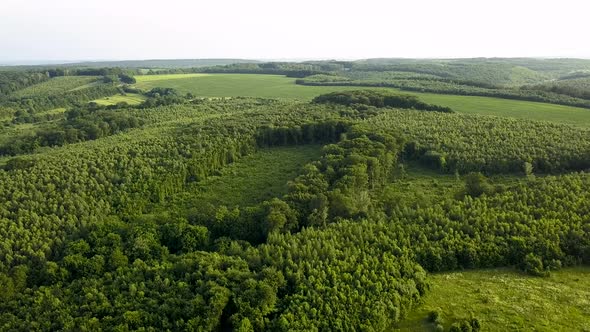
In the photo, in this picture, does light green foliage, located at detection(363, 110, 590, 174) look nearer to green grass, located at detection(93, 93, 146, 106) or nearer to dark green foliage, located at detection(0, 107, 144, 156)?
dark green foliage, located at detection(0, 107, 144, 156)

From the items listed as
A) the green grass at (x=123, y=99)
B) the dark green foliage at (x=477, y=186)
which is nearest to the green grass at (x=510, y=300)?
the dark green foliage at (x=477, y=186)

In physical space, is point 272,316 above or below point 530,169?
below

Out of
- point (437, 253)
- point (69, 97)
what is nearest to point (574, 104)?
point (437, 253)

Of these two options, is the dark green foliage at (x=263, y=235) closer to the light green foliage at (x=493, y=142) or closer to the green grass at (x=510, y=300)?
the light green foliage at (x=493, y=142)

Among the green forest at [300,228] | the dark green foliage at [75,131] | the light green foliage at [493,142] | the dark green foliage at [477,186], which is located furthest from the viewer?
the dark green foliage at [75,131]

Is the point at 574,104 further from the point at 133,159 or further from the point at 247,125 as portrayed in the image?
the point at 133,159

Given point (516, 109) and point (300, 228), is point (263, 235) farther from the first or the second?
point (516, 109)
